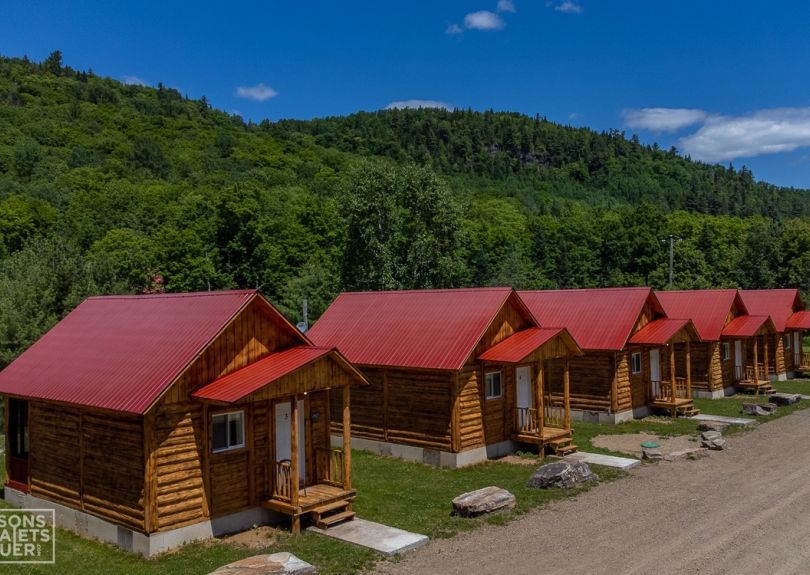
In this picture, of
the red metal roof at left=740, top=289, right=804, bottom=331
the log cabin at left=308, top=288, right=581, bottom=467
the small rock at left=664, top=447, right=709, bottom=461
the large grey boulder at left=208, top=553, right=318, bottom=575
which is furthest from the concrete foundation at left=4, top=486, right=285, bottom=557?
the red metal roof at left=740, top=289, right=804, bottom=331

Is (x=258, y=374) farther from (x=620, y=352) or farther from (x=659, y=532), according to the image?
(x=620, y=352)

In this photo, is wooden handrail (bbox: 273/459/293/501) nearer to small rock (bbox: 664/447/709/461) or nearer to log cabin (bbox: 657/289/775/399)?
small rock (bbox: 664/447/709/461)

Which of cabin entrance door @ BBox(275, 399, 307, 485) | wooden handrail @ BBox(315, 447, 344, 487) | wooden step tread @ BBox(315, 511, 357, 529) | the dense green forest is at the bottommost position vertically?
wooden step tread @ BBox(315, 511, 357, 529)

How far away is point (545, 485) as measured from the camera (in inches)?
699

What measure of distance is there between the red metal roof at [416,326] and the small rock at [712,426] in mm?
9254

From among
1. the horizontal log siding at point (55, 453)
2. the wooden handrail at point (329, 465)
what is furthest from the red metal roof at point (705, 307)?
the horizontal log siding at point (55, 453)

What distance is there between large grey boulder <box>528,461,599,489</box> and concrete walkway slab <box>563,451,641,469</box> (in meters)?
2.28

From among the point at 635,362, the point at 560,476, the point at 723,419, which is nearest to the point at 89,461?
the point at 560,476

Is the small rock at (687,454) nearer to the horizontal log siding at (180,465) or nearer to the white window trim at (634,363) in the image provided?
the white window trim at (634,363)

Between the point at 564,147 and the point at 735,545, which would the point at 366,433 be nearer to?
the point at 735,545

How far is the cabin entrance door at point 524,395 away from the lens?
2230 cm

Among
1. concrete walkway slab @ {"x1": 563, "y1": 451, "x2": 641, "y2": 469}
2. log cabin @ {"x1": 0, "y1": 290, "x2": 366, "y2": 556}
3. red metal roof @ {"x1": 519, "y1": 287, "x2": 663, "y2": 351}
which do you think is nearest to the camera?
log cabin @ {"x1": 0, "y1": 290, "x2": 366, "y2": 556}

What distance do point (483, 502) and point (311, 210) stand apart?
166ft

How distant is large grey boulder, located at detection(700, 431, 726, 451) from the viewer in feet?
74.6
